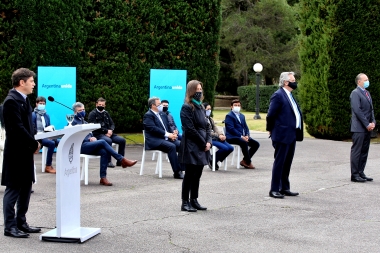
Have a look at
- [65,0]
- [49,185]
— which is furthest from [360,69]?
[49,185]

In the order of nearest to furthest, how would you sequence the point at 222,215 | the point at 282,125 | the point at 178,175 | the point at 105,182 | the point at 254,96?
the point at 222,215, the point at 282,125, the point at 105,182, the point at 178,175, the point at 254,96

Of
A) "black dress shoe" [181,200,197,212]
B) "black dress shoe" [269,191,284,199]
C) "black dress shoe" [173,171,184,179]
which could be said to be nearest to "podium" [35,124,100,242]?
"black dress shoe" [181,200,197,212]

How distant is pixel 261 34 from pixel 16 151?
40135mm

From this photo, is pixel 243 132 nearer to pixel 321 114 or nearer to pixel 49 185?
pixel 49 185

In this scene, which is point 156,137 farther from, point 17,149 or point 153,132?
point 17,149

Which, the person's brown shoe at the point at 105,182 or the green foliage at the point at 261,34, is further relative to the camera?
the green foliage at the point at 261,34

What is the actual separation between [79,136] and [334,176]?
7115 millimetres

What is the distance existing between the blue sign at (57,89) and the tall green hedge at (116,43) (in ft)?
3.87

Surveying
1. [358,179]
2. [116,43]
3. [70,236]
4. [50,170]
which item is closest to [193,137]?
[70,236]

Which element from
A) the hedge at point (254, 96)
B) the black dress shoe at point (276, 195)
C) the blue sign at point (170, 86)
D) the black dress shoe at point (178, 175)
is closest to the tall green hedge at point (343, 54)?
the blue sign at point (170, 86)

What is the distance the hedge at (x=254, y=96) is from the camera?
4356cm

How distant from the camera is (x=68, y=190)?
7.03 meters

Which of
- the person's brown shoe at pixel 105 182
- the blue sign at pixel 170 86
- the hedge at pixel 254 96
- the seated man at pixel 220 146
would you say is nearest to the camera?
the person's brown shoe at pixel 105 182

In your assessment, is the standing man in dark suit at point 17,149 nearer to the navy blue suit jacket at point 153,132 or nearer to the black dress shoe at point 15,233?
the black dress shoe at point 15,233
